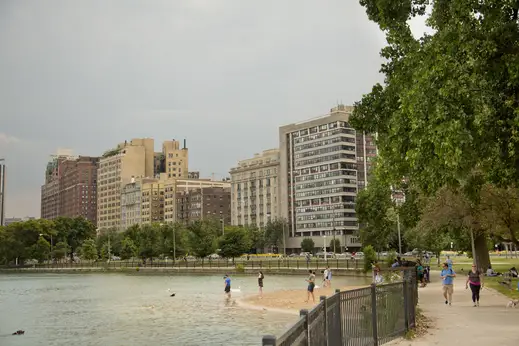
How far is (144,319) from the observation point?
40188mm

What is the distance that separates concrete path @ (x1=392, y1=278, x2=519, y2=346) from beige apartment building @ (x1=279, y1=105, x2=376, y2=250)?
455 feet

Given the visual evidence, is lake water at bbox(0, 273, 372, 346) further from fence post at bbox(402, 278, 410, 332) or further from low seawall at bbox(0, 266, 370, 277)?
low seawall at bbox(0, 266, 370, 277)

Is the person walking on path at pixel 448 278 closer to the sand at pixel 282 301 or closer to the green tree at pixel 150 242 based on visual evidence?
the sand at pixel 282 301

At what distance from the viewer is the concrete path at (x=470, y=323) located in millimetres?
16469


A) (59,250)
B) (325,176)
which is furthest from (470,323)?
(59,250)

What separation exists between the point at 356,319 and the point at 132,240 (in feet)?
478

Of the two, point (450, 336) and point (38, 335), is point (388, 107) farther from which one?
point (38, 335)

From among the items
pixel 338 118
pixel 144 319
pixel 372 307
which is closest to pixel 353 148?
pixel 338 118

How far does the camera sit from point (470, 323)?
2039cm

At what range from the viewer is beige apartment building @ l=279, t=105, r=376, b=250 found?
6816 inches

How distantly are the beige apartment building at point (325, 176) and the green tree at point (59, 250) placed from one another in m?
69.0

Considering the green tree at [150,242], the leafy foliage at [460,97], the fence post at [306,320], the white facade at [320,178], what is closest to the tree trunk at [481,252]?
the leafy foliage at [460,97]

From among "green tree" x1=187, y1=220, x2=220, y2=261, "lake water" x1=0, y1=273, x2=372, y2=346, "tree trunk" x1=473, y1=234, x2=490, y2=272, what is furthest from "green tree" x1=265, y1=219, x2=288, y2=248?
"tree trunk" x1=473, y1=234, x2=490, y2=272

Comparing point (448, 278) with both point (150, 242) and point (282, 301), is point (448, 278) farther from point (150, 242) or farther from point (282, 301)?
point (150, 242)
